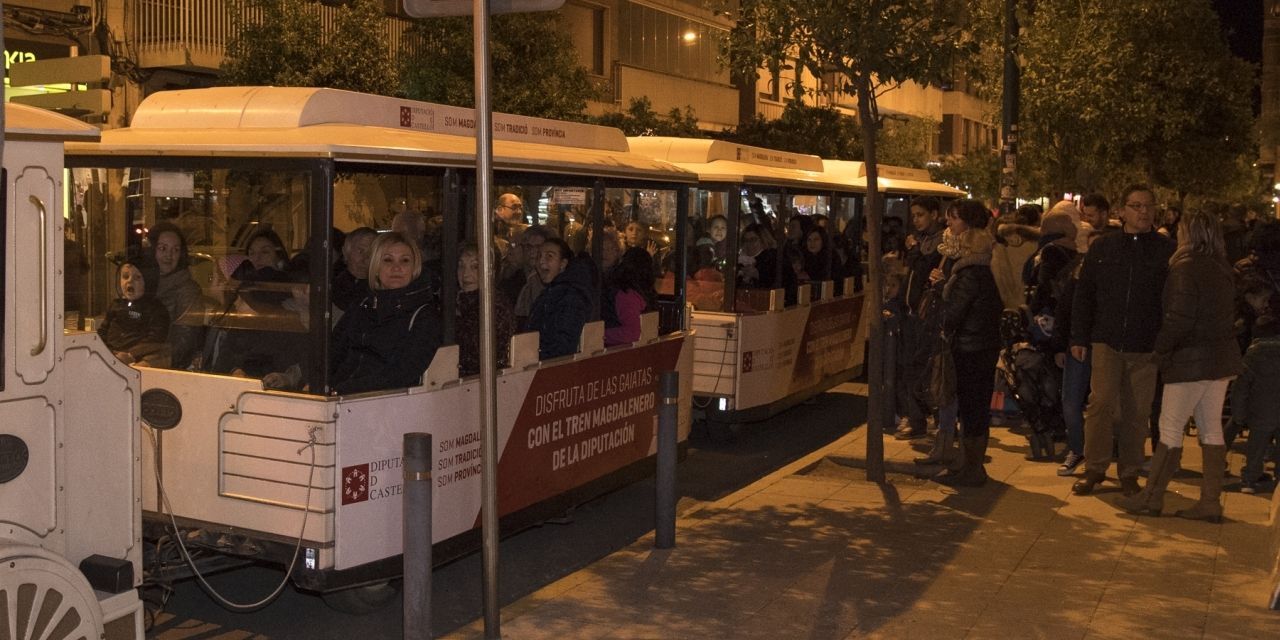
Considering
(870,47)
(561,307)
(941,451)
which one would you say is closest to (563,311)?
(561,307)

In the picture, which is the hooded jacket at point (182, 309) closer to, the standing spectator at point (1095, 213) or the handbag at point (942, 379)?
the handbag at point (942, 379)

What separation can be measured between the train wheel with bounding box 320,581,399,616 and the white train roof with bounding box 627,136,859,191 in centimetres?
523

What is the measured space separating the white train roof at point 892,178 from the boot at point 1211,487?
639 cm

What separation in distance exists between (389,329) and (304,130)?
3.19ft

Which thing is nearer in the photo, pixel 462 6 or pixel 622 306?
pixel 462 6

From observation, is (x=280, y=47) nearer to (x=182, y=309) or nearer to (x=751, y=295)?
(x=751, y=295)

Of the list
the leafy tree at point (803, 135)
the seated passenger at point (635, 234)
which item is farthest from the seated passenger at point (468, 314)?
the leafy tree at point (803, 135)

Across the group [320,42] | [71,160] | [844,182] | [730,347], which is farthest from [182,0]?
[71,160]

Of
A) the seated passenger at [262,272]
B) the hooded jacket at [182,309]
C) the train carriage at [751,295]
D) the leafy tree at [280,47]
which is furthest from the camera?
the leafy tree at [280,47]

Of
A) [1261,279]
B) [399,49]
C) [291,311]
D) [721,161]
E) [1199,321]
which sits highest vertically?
[399,49]

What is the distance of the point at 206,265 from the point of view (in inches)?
259

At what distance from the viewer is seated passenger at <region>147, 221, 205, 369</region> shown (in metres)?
6.14

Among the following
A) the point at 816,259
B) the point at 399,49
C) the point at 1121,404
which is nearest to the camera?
the point at 1121,404

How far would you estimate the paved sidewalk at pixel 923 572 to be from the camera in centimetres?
603
